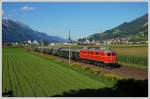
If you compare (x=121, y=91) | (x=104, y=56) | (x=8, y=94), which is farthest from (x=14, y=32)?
(x=121, y=91)

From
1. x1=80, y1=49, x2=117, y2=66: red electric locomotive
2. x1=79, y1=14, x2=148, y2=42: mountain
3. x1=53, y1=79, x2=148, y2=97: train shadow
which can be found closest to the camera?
x1=53, y1=79, x2=148, y2=97: train shadow

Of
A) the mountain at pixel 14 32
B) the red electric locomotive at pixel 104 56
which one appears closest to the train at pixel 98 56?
the red electric locomotive at pixel 104 56

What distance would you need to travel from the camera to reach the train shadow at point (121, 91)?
22281mm

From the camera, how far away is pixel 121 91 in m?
24.2

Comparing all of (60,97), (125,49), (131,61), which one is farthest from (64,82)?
(125,49)

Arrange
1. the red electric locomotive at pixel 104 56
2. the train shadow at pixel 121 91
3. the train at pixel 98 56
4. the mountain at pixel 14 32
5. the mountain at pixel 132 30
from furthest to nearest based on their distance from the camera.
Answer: the mountain at pixel 132 30
the train at pixel 98 56
the red electric locomotive at pixel 104 56
the mountain at pixel 14 32
the train shadow at pixel 121 91

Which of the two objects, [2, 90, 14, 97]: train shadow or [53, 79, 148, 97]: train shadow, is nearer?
[53, 79, 148, 97]: train shadow

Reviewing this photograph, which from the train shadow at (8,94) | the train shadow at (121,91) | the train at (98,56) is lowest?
the train shadow at (8,94)

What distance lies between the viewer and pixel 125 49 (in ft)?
178

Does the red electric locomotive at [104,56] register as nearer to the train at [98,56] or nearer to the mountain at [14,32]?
the train at [98,56]

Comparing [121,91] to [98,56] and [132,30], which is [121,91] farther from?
[132,30]

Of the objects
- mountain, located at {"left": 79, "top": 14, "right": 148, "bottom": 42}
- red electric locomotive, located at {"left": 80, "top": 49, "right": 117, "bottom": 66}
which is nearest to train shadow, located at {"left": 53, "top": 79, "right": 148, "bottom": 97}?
mountain, located at {"left": 79, "top": 14, "right": 148, "bottom": 42}

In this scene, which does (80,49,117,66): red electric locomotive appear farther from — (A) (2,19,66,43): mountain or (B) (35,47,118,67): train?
(A) (2,19,66,43): mountain

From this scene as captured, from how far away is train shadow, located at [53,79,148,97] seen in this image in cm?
2228
